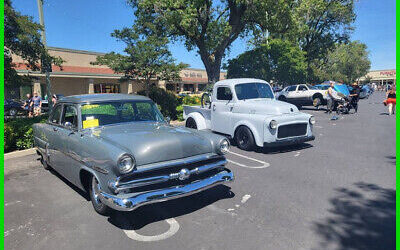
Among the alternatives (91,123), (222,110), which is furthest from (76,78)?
(91,123)

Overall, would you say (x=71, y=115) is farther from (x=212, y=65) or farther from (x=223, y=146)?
(x=212, y=65)

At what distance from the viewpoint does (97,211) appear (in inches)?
144

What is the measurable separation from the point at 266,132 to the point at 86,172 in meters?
4.27

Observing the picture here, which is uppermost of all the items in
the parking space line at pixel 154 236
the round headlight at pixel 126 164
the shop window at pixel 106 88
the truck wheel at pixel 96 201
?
the shop window at pixel 106 88

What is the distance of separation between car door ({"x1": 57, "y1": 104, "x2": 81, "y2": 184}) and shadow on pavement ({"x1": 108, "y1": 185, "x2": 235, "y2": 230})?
3.25ft

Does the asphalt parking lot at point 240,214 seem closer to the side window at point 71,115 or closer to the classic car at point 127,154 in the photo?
the classic car at point 127,154

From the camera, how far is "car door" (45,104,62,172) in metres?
4.53

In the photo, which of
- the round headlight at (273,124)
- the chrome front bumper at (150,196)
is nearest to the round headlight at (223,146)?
the chrome front bumper at (150,196)

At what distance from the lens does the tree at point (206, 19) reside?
1554cm

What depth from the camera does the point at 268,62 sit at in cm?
2683

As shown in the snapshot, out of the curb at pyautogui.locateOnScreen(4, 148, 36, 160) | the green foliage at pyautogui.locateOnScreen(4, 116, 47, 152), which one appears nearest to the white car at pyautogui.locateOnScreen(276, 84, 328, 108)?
the green foliage at pyautogui.locateOnScreen(4, 116, 47, 152)

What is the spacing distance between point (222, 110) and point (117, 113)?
390 centimetres

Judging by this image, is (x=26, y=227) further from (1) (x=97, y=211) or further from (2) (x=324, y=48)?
(2) (x=324, y=48)

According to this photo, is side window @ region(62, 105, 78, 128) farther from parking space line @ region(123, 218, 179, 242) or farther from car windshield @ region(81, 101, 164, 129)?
parking space line @ region(123, 218, 179, 242)
